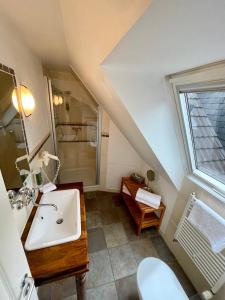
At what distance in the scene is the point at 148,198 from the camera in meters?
1.84

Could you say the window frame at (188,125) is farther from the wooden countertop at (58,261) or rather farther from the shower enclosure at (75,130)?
the shower enclosure at (75,130)

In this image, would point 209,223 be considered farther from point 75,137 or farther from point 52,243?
point 75,137

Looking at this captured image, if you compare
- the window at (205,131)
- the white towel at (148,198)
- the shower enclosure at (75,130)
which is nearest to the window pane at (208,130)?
the window at (205,131)

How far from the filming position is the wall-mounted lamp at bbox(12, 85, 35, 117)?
3.43 ft

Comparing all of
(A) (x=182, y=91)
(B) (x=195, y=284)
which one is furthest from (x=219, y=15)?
(B) (x=195, y=284)

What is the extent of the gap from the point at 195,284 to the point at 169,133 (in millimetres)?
1476

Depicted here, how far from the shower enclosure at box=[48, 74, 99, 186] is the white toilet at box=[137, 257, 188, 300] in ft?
5.36

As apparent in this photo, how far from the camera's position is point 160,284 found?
1171mm

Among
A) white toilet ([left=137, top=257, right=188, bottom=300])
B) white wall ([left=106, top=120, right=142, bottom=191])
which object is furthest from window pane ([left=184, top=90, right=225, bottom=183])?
white wall ([left=106, top=120, right=142, bottom=191])

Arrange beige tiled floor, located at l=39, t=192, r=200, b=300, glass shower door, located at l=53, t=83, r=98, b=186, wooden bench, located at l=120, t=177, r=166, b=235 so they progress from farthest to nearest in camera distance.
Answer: glass shower door, located at l=53, t=83, r=98, b=186 → wooden bench, located at l=120, t=177, r=166, b=235 → beige tiled floor, located at l=39, t=192, r=200, b=300

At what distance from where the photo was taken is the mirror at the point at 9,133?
2.96 feet

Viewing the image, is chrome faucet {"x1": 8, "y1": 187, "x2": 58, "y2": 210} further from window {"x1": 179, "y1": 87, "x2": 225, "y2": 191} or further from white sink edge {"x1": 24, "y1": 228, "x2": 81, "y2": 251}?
window {"x1": 179, "y1": 87, "x2": 225, "y2": 191}

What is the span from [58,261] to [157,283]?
0.83 metres

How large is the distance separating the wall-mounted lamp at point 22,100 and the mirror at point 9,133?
0.04m
